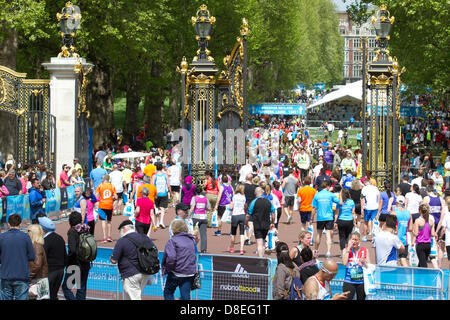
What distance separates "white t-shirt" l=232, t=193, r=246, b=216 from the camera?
56.3ft

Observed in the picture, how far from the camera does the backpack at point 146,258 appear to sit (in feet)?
36.2

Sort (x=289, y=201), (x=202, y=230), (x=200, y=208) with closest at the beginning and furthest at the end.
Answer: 1. (x=202, y=230)
2. (x=200, y=208)
3. (x=289, y=201)

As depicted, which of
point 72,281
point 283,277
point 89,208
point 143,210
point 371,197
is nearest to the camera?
point 283,277

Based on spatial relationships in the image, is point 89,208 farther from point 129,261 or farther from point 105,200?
point 129,261

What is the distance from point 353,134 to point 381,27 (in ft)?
112

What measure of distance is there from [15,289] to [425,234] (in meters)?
7.24

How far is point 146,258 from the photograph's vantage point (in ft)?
36.3

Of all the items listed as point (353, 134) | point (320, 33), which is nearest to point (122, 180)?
point (353, 134)

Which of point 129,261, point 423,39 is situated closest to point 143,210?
point 129,261

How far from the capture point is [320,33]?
4614 inches

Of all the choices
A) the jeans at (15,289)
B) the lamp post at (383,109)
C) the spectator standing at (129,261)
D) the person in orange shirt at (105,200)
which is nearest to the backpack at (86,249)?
the spectator standing at (129,261)

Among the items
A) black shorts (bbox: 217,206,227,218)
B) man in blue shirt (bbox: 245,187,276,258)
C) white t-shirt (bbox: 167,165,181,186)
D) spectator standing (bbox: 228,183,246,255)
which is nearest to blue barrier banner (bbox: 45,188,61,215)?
white t-shirt (bbox: 167,165,181,186)

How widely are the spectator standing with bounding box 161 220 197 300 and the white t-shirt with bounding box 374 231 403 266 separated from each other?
3247mm
